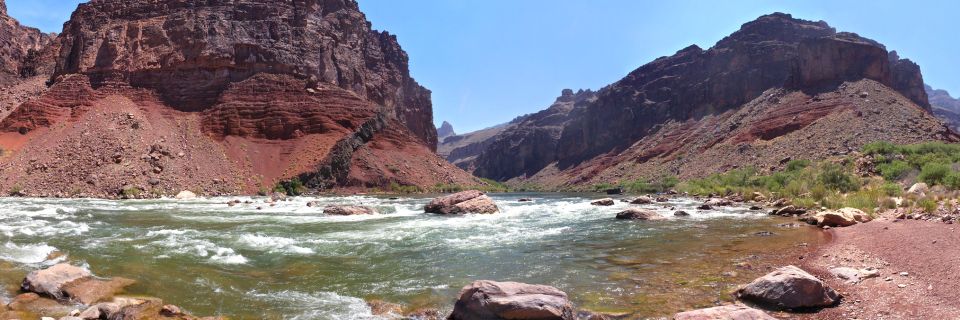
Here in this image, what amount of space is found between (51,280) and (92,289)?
24.6 inches

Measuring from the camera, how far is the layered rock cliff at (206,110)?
46125mm

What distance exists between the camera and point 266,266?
40.5 ft

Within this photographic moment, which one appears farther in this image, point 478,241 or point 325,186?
point 325,186

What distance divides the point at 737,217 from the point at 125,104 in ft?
191

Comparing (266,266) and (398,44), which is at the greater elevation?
(398,44)

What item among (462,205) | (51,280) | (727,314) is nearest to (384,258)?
(51,280)

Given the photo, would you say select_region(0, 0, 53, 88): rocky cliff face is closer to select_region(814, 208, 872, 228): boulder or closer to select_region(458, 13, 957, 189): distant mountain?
select_region(814, 208, 872, 228): boulder

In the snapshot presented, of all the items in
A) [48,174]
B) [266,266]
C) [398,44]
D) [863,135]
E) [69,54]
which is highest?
[398,44]

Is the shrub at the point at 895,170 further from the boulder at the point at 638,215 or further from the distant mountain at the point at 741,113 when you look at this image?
the distant mountain at the point at 741,113

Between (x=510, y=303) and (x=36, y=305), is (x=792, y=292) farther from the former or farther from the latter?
(x=36, y=305)

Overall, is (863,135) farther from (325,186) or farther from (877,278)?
(877,278)

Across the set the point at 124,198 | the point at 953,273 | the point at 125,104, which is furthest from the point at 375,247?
the point at 125,104

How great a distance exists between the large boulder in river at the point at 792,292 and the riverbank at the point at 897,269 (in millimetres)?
207

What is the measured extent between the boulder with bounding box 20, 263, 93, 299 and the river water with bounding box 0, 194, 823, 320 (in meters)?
0.32
